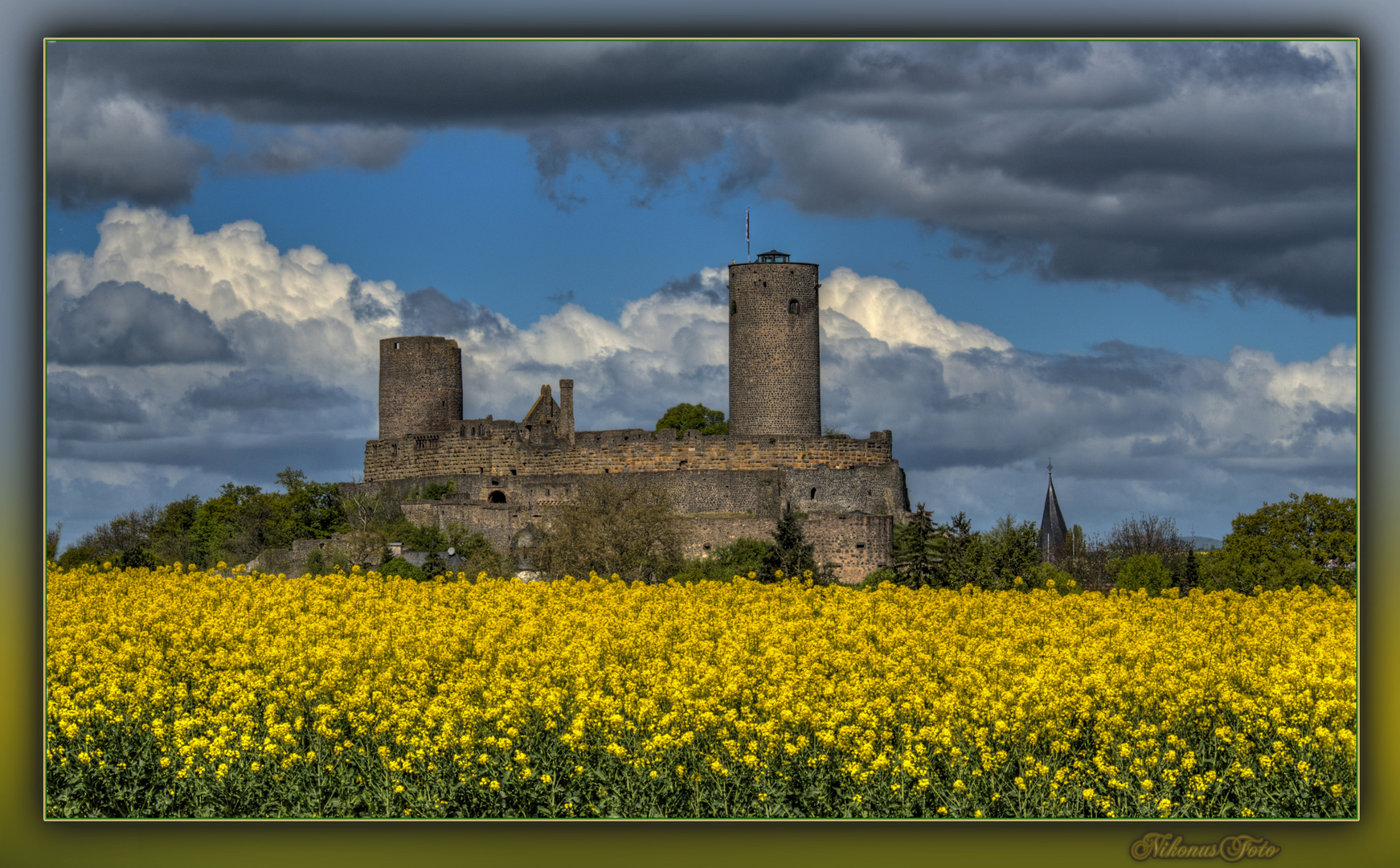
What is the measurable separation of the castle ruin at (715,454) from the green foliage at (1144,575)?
7.63 metres

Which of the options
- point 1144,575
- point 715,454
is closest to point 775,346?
point 715,454

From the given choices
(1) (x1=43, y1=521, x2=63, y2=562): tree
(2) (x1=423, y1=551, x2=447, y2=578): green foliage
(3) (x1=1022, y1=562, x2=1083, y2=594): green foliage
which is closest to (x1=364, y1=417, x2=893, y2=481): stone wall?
(3) (x1=1022, y1=562, x2=1083, y2=594): green foliage

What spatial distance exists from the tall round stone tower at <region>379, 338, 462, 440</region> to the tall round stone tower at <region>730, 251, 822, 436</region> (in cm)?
1123

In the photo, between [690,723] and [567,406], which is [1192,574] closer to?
[567,406]

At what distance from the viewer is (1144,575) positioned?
4944cm

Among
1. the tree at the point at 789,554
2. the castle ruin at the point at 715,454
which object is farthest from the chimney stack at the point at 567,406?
the tree at the point at 789,554

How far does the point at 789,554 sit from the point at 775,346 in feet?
41.6

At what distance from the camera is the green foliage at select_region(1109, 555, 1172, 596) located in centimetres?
4769

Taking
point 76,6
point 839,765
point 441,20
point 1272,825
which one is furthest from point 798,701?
point 76,6

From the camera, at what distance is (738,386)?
196 ft

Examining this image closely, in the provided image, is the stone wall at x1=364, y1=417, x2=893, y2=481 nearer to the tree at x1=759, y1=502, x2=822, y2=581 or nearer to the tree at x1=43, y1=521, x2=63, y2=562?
the tree at x1=759, y1=502, x2=822, y2=581

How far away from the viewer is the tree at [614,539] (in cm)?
4497

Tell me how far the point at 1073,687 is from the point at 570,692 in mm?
4323

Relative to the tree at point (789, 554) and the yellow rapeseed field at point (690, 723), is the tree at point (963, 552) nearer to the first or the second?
the tree at point (789, 554)
